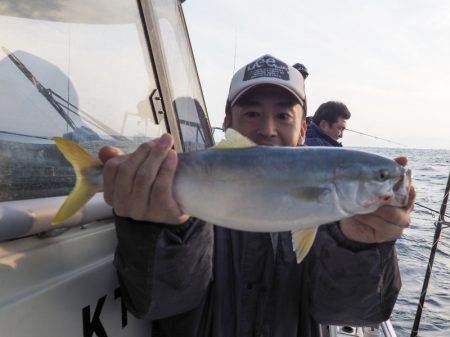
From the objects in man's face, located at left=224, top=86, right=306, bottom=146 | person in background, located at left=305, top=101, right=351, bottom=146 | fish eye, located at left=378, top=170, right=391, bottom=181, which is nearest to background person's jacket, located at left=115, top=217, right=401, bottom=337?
fish eye, located at left=378, top=170, right=391, bottom=181

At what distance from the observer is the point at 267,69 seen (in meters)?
3.03

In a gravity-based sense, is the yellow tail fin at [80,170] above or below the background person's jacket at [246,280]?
above

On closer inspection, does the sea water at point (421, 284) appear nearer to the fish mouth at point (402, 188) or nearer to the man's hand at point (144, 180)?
the fish mouth at point (402, 188)

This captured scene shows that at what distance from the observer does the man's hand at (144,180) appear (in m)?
1.75

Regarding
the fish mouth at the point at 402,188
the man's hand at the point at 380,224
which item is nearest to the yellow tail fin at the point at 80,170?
the man's hand at the point at 380,224

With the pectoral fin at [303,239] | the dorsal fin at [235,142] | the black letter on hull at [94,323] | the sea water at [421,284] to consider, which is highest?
the dorsal fin at [235,142]

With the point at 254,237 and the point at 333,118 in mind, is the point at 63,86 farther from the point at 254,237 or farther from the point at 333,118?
the point at 333,118

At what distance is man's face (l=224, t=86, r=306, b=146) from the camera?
2889mm

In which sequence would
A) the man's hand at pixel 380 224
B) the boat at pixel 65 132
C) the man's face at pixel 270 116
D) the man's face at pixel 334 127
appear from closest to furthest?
the boat at pixel 65 132 < the man's hand at pixel 380 224 < the man's face at pixel 270 116 < the man's face at pixel 334 127

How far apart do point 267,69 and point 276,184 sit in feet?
4.65

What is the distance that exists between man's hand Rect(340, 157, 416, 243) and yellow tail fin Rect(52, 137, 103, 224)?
1.34 metres

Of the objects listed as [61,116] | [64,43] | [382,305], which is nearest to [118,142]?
[61,116]

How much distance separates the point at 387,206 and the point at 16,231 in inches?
66.8

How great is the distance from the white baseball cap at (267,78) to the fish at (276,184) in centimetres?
104
